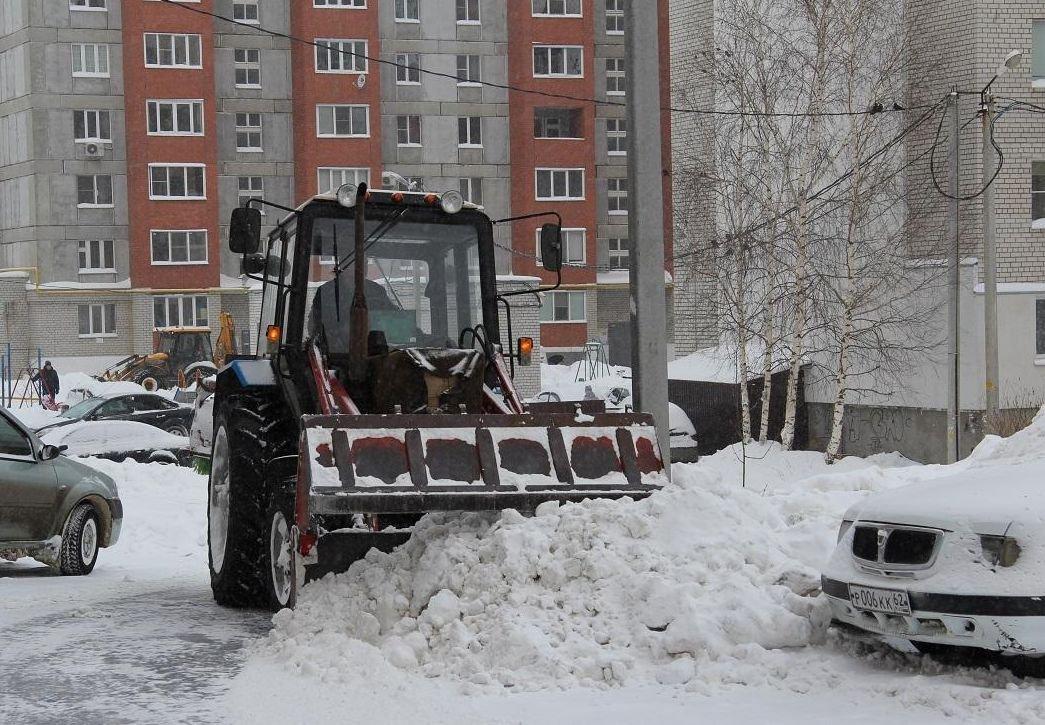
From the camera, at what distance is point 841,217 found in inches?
1124

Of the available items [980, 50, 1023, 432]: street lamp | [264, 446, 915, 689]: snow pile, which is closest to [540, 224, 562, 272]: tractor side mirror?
[264, 446, 915, 689]: snow pile

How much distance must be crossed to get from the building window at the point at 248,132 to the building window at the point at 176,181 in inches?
88.7

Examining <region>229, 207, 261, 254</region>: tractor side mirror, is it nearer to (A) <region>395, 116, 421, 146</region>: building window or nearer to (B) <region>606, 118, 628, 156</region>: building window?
(A) <region>395, 116, 421, 146</region>: building window

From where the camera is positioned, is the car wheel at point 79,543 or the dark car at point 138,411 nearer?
the car wheel at point 79,543

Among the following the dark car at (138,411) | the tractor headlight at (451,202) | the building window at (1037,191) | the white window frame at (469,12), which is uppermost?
the white window frame at (469,12)

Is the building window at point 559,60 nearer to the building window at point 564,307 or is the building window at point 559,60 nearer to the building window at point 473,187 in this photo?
the building window at point 473,187

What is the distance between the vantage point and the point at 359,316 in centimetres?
883

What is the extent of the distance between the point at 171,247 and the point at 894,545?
52.1m

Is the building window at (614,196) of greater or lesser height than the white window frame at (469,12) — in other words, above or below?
below

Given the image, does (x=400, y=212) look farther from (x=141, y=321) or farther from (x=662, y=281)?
(x=141, y=321)

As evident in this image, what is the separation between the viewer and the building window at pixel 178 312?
55500mm

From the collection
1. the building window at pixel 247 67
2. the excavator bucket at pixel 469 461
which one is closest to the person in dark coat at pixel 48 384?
the building window at pixel 247 67

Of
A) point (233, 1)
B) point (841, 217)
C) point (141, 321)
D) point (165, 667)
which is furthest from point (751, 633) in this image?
point (233, 1)

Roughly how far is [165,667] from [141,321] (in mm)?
49835
